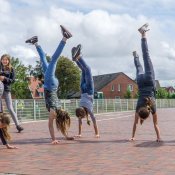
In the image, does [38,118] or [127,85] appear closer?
[38,118]

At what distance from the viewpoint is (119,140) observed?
1105cm

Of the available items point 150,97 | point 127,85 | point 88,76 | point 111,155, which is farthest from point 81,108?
point 127,85

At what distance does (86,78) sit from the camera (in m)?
11.6

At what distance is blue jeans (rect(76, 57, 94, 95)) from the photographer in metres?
11.4

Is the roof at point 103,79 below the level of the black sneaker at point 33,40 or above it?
above

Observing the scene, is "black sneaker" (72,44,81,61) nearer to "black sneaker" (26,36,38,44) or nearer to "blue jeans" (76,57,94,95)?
"blue jeans" (76,57,94,95)

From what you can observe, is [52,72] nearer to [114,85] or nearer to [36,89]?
[36,89]

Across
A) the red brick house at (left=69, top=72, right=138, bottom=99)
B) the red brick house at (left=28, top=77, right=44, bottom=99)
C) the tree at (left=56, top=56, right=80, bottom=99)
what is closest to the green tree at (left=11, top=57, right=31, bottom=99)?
the red brick house at (left=28, top=77, right=44, bottom=99)

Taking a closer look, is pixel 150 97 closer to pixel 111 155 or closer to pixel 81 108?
pixel 81 108

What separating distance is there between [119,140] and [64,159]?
3340 millimetres

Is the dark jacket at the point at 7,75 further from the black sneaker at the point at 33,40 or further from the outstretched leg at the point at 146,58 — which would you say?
the outstretched leg at the point at 146,58

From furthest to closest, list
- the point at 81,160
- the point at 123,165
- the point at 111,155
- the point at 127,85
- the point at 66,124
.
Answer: the point at 127,85, the point at 66,124, the point at 111,155, the point at 81,160, the point at 123,165

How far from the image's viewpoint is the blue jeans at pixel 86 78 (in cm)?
1143

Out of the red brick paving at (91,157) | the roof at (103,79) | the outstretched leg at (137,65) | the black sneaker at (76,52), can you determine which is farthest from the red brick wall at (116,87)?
the red brick paving at (91,157)
